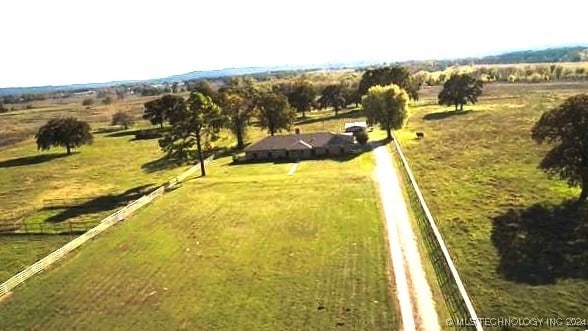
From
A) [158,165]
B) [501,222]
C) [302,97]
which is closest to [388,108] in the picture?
[158,165]

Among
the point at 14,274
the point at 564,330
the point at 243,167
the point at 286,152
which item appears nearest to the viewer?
the point at 564,330

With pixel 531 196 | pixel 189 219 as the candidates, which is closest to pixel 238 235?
pixel 189 219

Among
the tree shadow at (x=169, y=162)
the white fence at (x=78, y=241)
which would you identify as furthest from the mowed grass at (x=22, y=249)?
the tree shadow at (x=169, y=162)

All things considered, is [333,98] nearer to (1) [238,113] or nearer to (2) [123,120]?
(1) [238,113]

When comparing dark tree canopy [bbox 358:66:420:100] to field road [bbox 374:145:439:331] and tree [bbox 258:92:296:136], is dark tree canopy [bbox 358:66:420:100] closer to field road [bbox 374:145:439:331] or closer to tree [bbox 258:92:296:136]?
tree [bbox 258:92:296:136]

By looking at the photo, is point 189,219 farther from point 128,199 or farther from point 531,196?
point 531,196

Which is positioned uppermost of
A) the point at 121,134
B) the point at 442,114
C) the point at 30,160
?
the point at 442,114

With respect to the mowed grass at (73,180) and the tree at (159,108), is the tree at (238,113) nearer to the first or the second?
the mowed grass at (73,180)
